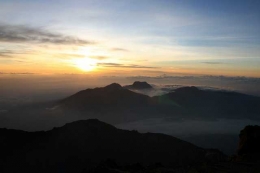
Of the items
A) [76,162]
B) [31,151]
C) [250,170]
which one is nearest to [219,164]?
[250,170]

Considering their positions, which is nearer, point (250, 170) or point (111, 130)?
point (250, 170)

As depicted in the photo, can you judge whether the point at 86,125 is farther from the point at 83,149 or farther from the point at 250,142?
the point at 250,142

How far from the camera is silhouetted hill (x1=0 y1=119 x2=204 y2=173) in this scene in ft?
231

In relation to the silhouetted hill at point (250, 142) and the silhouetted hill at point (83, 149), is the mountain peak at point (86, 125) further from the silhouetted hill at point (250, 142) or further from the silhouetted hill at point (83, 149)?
the silhouetted hill at point (250, 142)

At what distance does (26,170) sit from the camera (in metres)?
67.6

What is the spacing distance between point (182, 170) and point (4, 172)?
50854mm

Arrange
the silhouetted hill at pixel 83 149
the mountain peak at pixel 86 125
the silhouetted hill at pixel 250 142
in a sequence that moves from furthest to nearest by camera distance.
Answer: the mountain peak at pixel 86 125 → the silhouetted hill at pixel 83 149 → the silhouetted hill at pixel 250 142

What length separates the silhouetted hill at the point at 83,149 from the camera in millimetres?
70500

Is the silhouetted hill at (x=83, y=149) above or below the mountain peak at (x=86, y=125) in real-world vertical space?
below

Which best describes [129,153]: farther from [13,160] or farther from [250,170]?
[250,170]

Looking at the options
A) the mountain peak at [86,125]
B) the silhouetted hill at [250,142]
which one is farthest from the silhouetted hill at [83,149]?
the silhouetted hill at [250,142]

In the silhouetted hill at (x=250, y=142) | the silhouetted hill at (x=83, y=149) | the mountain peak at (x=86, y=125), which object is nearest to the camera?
the silhouetted hill at (x=250, y=142)

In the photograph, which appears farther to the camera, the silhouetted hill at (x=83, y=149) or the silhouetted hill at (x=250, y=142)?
the silhouetted hill at (x=83, y=149)

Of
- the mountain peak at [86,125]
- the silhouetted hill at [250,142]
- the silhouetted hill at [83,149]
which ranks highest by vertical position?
the silhouetted hill at [250,142]
